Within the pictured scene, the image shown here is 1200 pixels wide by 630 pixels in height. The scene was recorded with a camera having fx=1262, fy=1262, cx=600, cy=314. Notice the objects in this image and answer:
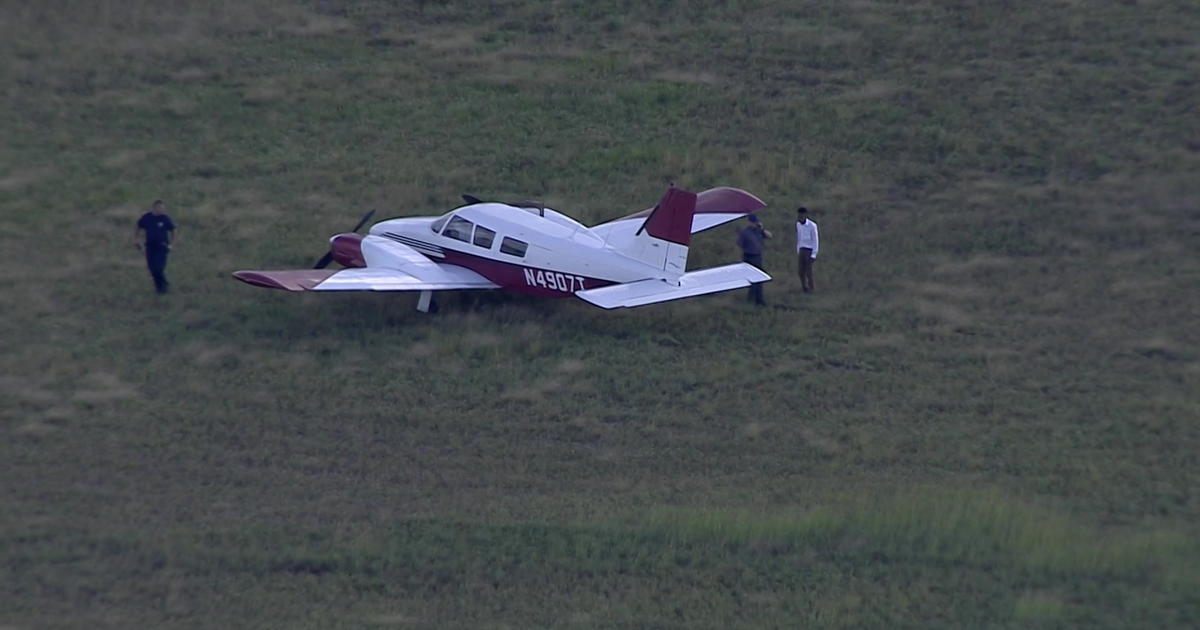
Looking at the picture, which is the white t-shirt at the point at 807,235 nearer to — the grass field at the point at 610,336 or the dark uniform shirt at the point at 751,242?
the dark uniform shirt at the point at 751,242

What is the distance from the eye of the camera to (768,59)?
32.1 metres

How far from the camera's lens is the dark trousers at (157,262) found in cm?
2178

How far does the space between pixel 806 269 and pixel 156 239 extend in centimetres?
1122

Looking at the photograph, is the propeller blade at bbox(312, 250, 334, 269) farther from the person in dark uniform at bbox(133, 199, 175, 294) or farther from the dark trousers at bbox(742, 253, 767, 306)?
the dark trousers at bbox(742, 253, 767, 306)

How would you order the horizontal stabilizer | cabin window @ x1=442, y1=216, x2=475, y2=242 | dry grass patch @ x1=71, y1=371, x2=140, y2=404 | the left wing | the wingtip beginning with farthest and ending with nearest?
1. cabin window @ x1=442, y1=216, x2=475, y2=242
2. the left wing
3. the wingtip
4. the horizontal stabilizer
5. dry grass patch @ x1=71, y1=371, x2=140, y2=404

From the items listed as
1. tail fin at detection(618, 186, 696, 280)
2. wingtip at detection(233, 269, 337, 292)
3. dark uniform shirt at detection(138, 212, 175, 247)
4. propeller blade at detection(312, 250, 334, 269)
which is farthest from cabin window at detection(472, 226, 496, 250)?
dark uniform shirt at detection(138, 212, 175, 247)

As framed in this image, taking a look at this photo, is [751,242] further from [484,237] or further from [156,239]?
[156,239]

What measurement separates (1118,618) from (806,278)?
9.74 metres

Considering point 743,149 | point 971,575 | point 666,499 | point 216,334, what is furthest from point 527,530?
point 743,149

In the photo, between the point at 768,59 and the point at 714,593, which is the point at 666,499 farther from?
the point at 768,59

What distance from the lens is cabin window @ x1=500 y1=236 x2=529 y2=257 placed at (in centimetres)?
2081

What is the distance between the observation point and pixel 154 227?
71.3ft

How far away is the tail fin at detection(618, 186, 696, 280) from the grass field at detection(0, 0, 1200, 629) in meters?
1.16

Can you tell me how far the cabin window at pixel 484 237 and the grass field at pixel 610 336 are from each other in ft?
4.02
